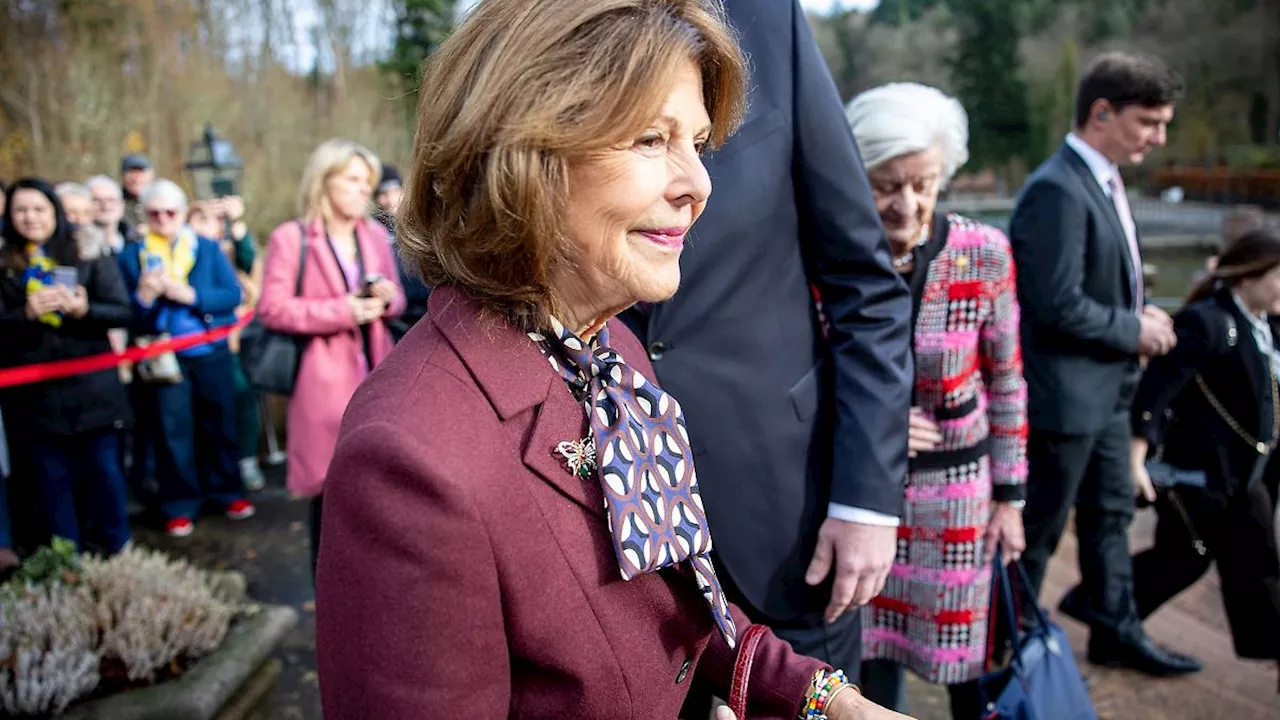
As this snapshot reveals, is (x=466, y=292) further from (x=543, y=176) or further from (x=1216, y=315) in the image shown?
(x=1216, y=315)

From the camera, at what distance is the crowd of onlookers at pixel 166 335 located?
4020 millimetres

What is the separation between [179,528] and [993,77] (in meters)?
42.6

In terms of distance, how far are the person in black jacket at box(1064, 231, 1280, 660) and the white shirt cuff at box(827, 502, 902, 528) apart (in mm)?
2663

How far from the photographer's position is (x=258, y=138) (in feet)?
55.0

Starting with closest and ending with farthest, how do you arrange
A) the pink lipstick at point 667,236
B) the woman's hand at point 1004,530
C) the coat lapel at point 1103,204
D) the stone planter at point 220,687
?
the pink lipstick at point 667,236 → the woman's hand at point 1004,530 → the stone planter at point 220,687 → the coat lapel at point 1103,204

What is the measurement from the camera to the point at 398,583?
→ 39.5 inches

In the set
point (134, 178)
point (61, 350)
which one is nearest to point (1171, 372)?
point (61, 350)

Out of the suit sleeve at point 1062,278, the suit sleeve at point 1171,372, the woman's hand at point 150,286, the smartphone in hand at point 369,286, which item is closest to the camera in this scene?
the suit sleeve at point 1062,278

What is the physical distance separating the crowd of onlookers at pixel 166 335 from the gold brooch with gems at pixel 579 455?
2.12 m

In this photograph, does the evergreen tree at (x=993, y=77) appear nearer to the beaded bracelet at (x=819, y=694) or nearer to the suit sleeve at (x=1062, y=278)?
the suit sleeve at (x=1062, y=278)

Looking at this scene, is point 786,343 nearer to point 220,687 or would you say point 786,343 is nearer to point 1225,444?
point 220,687

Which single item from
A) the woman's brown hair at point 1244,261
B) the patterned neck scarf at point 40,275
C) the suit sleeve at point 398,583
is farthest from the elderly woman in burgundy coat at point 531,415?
the patterned neck scarf at point 40,275

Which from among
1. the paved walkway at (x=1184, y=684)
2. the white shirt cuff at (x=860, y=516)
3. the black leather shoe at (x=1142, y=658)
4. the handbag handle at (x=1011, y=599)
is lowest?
the paved walkway at (x=1184, y=684)

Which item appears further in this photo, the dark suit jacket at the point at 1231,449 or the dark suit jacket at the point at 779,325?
the dark suit jacket at the point at 1231,449
